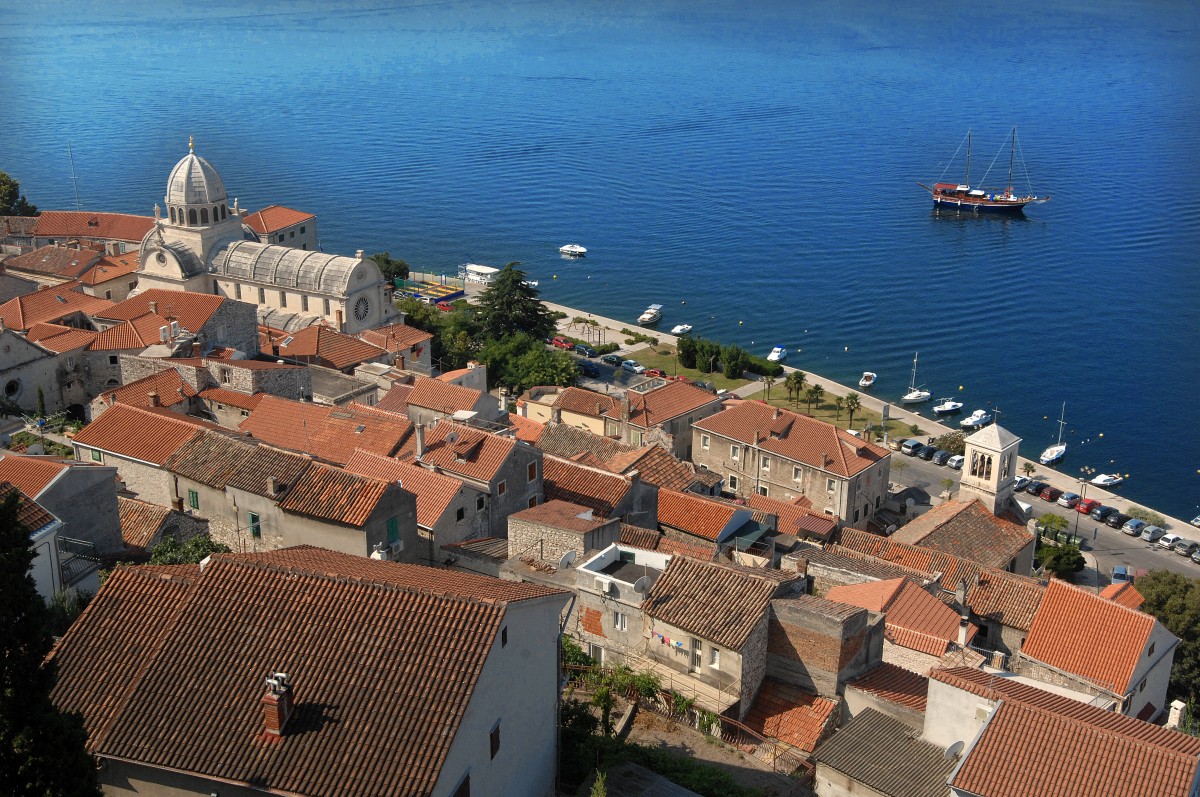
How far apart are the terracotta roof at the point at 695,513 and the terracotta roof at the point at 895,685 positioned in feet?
36.2

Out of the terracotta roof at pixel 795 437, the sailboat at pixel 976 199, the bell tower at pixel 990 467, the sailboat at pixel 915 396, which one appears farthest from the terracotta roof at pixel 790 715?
the sailboat at pixel 976 199

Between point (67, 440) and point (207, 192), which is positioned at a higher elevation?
point (207, 192)

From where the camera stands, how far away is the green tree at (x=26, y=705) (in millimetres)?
14422

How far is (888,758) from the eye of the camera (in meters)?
24.6

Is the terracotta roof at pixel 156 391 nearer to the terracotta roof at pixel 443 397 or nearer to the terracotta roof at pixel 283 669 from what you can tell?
the terracotta roof at pixel 443 397

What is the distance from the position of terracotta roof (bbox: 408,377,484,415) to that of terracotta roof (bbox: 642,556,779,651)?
20.4 m

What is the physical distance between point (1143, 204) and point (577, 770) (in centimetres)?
Result: 12888

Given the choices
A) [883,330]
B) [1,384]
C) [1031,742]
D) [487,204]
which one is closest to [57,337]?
[1,384]

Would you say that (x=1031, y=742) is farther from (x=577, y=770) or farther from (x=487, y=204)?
(x=487, y=204)

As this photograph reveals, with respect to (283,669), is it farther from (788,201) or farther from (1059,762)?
(788,201)

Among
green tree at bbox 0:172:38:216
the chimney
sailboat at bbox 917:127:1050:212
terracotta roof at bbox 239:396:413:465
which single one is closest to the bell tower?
terracotta roof at bbox 239:396:413:465

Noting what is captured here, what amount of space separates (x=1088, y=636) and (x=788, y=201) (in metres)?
101

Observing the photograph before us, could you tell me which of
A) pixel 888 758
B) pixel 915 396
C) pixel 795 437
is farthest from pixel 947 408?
pixel 888 758

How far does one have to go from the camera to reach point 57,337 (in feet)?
169
